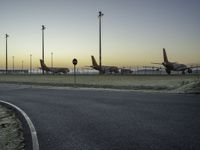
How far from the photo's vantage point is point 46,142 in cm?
661

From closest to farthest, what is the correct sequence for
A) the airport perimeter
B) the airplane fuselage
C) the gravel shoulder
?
the gravel shoulder → the airport perimeter → the airplane fuselage

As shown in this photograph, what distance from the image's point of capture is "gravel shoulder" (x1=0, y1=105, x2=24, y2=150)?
658 cm

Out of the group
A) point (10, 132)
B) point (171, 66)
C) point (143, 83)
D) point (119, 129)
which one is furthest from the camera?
point (171, 66)

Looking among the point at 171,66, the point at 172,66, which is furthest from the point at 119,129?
the point at 172,66

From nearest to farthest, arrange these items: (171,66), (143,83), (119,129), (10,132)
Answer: (119,129) < (10,132) < (143,83) < (171,66)

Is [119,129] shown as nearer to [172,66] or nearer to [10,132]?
[10,132]

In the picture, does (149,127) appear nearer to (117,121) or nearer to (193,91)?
(117,121)

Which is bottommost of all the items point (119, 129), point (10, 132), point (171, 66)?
point (10, 132)

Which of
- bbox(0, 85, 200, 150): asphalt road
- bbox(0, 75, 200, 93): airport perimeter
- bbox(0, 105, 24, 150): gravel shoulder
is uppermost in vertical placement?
bbox(0, 75, 200, 93): airport perimeter

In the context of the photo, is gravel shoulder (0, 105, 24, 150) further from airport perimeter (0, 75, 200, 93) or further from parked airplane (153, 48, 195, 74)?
parked airplane (153, 48, 195, 74)

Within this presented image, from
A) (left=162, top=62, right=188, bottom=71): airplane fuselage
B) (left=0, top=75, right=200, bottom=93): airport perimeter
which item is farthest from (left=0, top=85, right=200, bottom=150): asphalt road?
(left=162, top=62, right=188, bottom=71): airplane fuselage

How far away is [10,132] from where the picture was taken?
26.9 ft

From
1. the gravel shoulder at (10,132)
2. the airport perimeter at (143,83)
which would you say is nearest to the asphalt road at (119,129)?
the gravel shoulder at (10,132)

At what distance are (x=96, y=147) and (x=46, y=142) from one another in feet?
4.37
